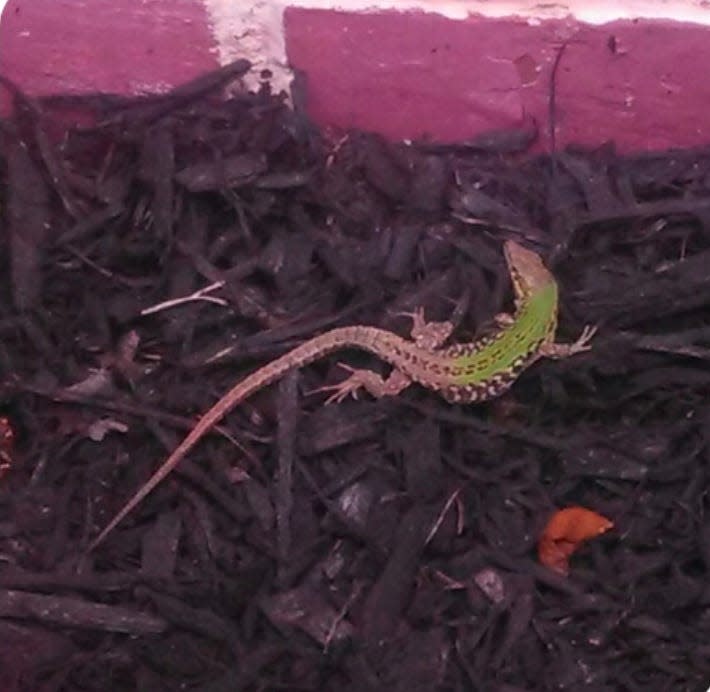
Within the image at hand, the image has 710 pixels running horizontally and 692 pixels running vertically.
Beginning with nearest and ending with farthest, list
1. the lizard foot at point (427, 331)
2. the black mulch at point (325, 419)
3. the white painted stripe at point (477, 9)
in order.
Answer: the black mulch at point (325, 419) < the white painted stripe at point (477, 9) < the lizard foot at point (427, 331)

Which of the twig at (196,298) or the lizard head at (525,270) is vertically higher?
the lizard head at (525,270)

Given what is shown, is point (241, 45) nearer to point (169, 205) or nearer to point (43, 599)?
point (169, 205)

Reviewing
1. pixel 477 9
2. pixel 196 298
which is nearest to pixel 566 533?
pixel 196 298

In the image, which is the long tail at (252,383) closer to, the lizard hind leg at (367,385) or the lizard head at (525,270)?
the lizard hind leg at (367,385)

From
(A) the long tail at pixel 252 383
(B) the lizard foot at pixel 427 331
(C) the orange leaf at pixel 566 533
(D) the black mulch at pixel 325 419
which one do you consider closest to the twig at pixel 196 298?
(D) the black mulch at pixel 325 419

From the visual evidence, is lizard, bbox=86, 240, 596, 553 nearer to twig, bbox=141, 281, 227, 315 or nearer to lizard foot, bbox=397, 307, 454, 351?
lizard foot, bbox=397, 307, 454, 351

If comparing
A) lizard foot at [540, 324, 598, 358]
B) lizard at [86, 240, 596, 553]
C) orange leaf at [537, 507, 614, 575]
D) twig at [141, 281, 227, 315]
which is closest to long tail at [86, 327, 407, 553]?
lizard at [86, 240, 596, 553]
